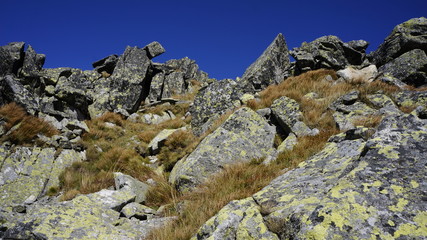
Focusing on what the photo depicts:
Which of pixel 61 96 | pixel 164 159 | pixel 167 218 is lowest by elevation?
pixel 167 218

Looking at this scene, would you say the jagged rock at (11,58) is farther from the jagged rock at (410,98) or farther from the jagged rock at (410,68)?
the jagged rock at (410,68)

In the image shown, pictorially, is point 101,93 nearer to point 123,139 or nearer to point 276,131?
point 123,139

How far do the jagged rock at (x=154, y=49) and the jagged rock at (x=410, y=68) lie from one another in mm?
20027

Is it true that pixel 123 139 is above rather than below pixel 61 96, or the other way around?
below

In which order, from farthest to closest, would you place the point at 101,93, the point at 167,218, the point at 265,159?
the point at 101,93 → the point at 265,159 → the point at 167,218

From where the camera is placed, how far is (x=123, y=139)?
15.4 m

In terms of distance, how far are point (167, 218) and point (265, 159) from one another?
349 cm

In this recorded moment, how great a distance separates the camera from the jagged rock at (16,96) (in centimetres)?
1452

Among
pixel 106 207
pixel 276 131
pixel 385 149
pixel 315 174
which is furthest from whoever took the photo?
pixel 276 131

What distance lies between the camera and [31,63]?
21.9m

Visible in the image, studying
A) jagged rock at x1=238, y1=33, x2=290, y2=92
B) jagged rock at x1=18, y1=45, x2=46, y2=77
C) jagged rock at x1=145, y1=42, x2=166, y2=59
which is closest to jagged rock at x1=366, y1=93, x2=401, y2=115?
jagged rock at x1=238, y1=33, x2=290, y2=92

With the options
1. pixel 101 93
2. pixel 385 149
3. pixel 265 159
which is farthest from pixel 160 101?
pixel 385 149

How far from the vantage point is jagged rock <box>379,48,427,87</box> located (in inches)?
603

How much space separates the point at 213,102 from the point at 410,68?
12164 mm
